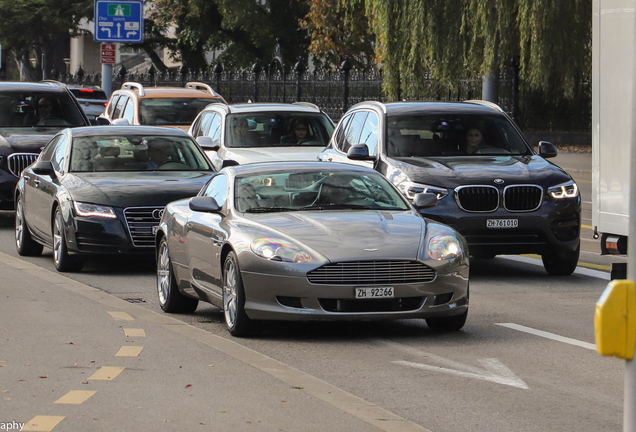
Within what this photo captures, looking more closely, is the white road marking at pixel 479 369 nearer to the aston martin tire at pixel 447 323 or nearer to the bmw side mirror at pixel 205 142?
the aston martin tire at pixel 447 323

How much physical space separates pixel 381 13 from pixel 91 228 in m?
15.1

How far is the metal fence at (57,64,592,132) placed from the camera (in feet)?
106

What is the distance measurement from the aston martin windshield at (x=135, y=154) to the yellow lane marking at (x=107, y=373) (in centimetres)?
689

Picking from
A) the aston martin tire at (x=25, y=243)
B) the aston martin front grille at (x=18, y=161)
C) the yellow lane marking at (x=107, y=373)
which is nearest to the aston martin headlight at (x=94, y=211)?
the aston martin tire at (x=25, y=243)

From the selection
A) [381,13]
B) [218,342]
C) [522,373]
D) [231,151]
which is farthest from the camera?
[381,13]

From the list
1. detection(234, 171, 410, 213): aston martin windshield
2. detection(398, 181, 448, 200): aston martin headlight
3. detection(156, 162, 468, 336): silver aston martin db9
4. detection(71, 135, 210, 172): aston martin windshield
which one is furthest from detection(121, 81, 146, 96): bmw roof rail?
detection(234, 171, 410, 213): aston martin windshield

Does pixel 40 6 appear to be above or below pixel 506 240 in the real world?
above

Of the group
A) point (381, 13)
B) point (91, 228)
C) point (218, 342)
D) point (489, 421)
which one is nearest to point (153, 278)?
point (91, 228)

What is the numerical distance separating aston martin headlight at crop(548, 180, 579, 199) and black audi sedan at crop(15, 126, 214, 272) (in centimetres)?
383

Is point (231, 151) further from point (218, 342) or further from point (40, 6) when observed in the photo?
point (40, 6)

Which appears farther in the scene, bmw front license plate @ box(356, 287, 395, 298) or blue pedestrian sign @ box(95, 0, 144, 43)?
blue pedestrian sign @ box(95, 0, 144, 43)

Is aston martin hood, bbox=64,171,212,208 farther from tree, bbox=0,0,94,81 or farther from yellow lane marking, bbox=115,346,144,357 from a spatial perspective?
tree, bbox=0,0,94,81

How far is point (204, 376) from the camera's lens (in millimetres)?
7125

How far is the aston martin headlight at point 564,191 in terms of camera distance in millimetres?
12625
